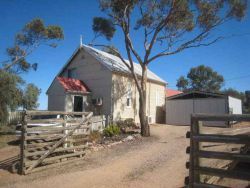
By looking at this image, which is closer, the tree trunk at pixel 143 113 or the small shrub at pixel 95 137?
the small shrub at pixel 95 137

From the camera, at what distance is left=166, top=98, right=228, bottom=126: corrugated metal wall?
2314 cm

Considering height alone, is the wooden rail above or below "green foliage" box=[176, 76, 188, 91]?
below

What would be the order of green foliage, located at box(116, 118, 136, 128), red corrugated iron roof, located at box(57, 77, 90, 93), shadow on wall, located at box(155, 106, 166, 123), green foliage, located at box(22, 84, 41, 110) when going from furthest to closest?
green foliage, located at box(22, 84, 41, 110) → shadow on wall, located at box(155, 106, 166, 123) → red corrugated iron roof, located at box(57, 77, 90, 93) → green foliage, located at box(116, 118, 136, 128)

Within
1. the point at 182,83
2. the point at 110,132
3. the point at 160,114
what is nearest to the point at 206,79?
the point at 182,83

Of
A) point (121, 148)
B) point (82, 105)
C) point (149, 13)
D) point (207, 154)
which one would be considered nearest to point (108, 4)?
point (149, 13)

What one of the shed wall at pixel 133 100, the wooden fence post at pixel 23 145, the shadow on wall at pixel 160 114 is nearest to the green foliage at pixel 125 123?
the shed wall at pixel 133 100

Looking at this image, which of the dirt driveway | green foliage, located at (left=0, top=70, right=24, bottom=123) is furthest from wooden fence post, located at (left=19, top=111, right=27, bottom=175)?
green foliage, located at (left=0, top=70, right=24, bottom=123)

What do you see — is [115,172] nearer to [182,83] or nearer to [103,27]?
[103,27]

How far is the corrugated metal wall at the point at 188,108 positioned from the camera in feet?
75.9

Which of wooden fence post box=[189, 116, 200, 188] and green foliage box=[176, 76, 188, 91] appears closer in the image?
wooden fence post box=[189, 116, 200, 188]

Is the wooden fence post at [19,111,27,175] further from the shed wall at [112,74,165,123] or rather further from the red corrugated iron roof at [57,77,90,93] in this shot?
the shed wall at [112,74,165,123]

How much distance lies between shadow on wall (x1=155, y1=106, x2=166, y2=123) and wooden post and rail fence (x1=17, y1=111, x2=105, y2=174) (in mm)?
16610

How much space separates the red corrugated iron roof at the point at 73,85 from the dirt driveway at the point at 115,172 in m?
10.3

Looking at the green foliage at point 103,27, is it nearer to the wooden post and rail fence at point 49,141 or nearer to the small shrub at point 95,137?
the small shrub at point 95,137
